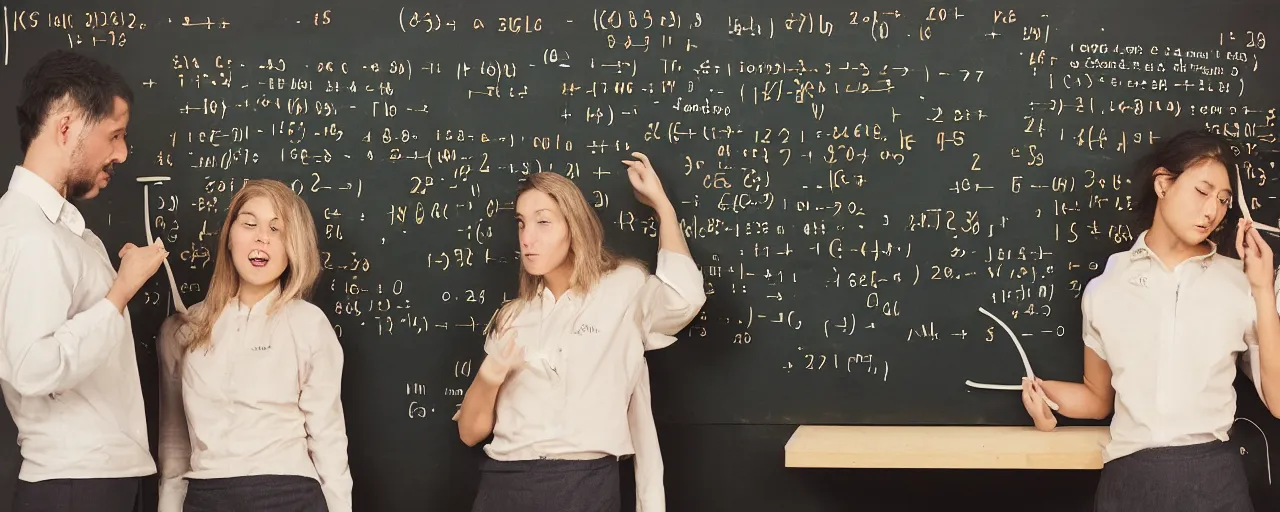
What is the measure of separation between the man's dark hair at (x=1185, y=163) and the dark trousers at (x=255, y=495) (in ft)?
7.48

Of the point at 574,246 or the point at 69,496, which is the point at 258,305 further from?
the point at 574,246

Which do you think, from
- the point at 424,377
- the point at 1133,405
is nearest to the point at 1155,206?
the point at 1133,405

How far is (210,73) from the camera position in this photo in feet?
11.3

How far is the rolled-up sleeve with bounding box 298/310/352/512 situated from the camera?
293cm

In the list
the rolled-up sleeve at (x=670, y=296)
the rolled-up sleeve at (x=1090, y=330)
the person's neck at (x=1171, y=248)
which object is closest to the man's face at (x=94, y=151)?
the rolled-up sleeve at (x=670, y=296)

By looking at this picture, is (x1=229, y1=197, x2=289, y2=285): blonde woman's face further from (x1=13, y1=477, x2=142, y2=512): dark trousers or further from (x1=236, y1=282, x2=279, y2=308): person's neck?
(x1=13, y1=477, x2=142, y2=512): dark trousers

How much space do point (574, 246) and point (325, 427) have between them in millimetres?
778

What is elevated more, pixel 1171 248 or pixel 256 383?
pixel 1171 248

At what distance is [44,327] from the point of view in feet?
8.16

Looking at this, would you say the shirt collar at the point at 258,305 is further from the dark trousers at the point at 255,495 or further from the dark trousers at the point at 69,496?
the dark trousers at the point at 69,496

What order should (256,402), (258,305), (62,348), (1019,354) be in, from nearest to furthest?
(62,348) → (256,402) → (258,305) → (1019,354)

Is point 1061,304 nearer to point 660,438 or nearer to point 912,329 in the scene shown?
point 912,329

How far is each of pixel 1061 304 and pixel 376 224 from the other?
196 centimetres

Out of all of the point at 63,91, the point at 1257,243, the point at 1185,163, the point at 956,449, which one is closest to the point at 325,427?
the point at 63,91
